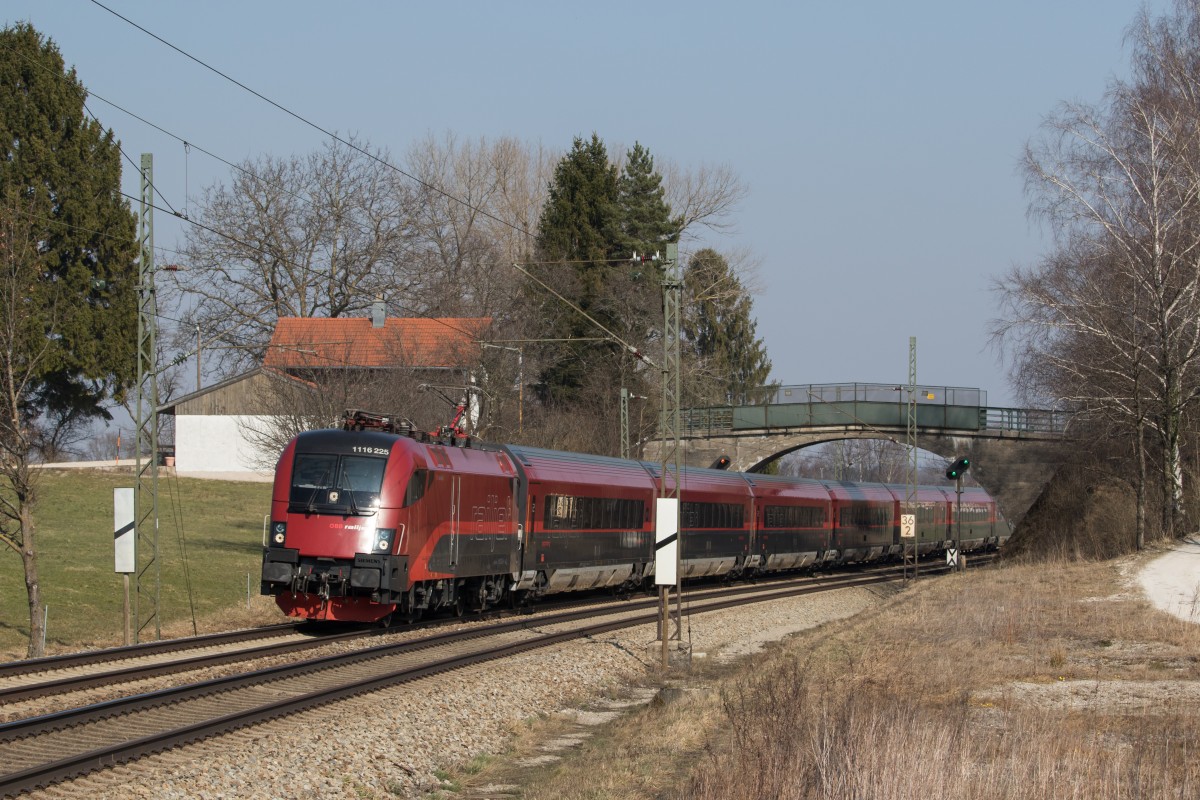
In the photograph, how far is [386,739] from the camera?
40.0ft

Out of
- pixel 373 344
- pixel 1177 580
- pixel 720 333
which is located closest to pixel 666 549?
pixel 1177 580

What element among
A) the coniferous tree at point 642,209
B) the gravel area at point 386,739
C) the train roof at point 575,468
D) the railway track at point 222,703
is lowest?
the gravel area at point 386,739

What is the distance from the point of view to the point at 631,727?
45.9ft

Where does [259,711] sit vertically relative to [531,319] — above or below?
below

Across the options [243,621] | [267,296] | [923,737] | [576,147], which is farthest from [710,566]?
[576,147]

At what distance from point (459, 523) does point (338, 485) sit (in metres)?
2.89

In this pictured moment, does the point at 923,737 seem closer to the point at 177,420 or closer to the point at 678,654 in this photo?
the point at 678,654

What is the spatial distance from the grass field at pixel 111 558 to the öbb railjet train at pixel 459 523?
14.6ft

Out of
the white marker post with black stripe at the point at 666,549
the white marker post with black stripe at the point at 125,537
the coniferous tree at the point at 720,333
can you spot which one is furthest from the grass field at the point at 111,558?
the coniferous tree at the point at 720,333

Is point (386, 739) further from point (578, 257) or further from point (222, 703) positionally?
point (578, 257)

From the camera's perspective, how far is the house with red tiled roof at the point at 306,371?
39.2 metres

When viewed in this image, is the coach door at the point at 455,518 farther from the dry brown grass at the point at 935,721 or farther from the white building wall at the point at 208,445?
the white building wall at the point at 208,445

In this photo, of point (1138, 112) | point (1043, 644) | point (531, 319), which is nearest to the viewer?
point (1043, 644)

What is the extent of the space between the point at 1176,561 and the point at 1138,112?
448 inches
